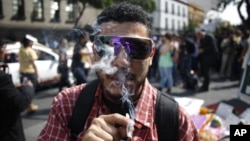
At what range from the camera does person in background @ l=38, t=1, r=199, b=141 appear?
57.0 inches

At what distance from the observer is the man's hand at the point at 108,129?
1.13 meters

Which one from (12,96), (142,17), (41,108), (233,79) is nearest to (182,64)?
(233,79)

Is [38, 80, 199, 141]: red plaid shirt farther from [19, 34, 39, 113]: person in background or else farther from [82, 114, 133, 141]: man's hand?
[19, 34, 39, 113]: person in background

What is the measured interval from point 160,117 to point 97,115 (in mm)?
268

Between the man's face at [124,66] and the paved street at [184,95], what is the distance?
13.3 ft

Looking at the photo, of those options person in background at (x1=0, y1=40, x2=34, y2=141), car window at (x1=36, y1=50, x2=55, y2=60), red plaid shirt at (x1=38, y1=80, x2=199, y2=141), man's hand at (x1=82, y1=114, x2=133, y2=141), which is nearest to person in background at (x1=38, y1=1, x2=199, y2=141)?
red plaid shirt at (x1=38, y1=80, x2=199, y2=141)

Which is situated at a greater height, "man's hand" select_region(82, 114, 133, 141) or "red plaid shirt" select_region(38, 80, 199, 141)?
"man's hand" select_region(82, 114, 133, 141)

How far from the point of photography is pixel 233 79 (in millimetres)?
11828

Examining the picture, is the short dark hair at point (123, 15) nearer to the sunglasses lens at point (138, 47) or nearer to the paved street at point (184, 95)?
the sunglasses lens at point (138, 47)

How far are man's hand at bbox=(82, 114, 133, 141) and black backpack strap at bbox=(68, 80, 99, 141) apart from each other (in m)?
0.32

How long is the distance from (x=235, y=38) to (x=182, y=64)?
90.3 inches

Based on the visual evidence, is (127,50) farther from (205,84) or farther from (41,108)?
(205,84)

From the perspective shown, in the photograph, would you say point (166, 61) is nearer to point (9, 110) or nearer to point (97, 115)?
point (9, 110)

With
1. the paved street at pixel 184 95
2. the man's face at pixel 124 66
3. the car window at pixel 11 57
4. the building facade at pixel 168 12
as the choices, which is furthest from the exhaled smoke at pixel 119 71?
the car window at pixel 11 57
